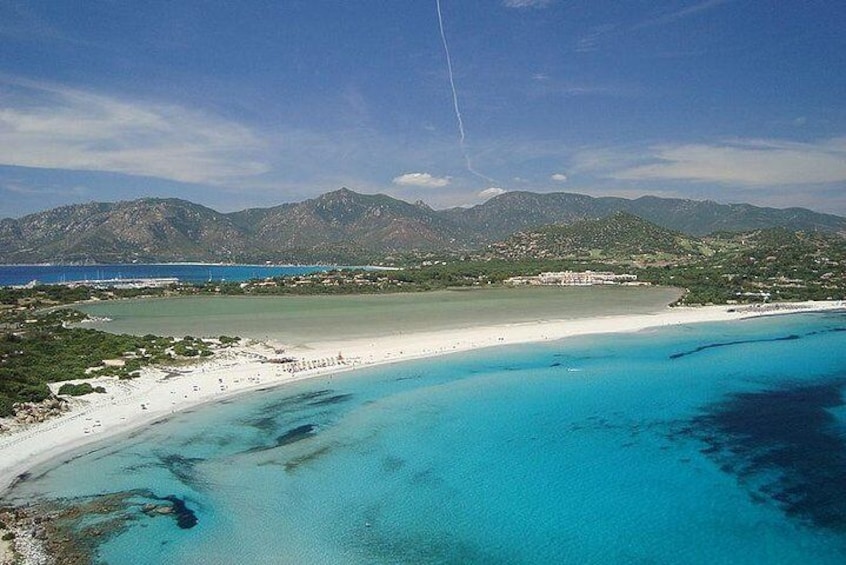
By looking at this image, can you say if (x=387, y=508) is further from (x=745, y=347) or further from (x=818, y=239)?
(x=818, y=239)

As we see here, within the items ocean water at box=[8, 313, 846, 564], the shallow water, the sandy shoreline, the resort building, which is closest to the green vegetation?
the sandy shoreline

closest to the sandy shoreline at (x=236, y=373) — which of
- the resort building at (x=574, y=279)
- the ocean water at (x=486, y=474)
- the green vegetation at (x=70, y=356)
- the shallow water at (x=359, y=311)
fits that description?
the ocean water at (x=486, y=474)

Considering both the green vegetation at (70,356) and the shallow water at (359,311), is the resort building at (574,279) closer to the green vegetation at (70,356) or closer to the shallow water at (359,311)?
the shallow water at (359,311)

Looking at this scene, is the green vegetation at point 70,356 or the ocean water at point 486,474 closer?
the ocean water at point 486,474

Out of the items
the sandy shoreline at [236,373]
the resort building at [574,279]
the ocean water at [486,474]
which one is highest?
the resort building at [574,279]

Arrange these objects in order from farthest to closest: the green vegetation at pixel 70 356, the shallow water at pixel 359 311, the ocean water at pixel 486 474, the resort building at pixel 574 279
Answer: the resort building at pixel 574 279 < the shallow water at pixel 359 311 < the green vegetation at pixel 70 356 < the ocean water at pixel 486 474

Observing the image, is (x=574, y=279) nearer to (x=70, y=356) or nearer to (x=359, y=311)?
(x=359, y=311)

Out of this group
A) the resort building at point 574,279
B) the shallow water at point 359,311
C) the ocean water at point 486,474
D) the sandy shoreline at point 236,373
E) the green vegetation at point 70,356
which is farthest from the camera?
the resort building at point 574,279
